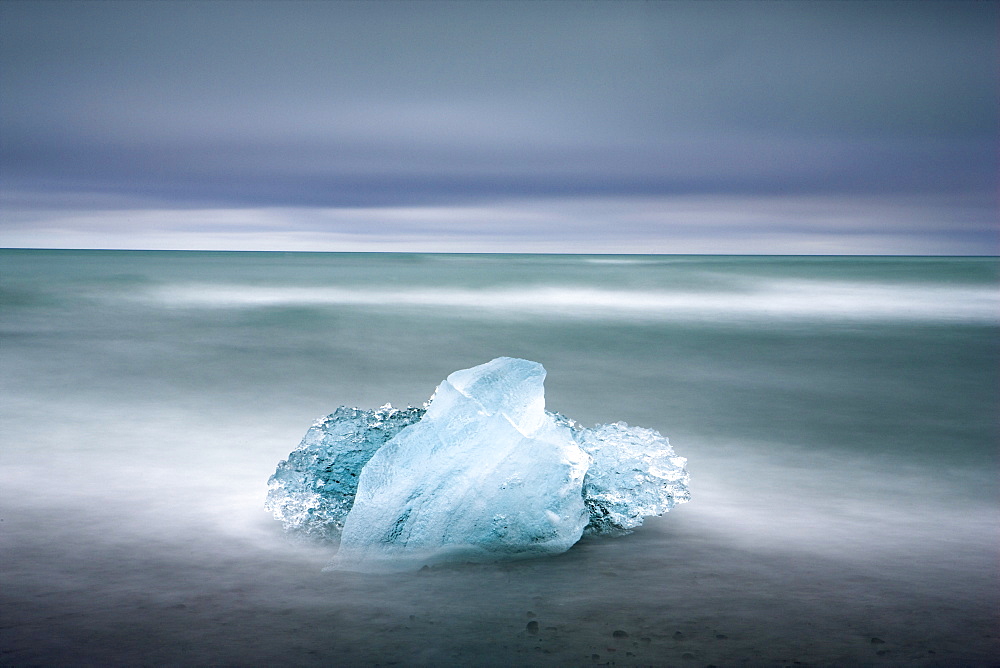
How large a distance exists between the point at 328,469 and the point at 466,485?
2.43 ft

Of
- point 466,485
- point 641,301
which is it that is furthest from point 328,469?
point 641,301

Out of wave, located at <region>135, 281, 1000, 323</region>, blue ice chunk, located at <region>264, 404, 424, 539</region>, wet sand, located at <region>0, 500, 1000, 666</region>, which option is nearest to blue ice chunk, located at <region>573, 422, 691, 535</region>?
wet sand, located at <region>0, 500, 1000, 666</region>

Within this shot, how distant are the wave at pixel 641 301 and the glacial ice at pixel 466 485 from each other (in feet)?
50.9

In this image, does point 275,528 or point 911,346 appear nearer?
point 275,528

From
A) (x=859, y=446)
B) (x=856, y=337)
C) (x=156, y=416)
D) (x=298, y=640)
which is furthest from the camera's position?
(x=856, y=337)

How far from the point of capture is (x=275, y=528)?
169 inches

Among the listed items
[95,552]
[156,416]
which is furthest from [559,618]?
A: [156,416]

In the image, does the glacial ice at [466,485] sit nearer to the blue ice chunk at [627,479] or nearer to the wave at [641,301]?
the blue ice chunk at [627,479]

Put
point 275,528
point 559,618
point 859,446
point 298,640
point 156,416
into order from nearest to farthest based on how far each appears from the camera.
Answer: point 298,640 < point 559,618 < point 275,528 < point 859,446 < point 156,416

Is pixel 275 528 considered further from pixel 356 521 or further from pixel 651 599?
pixel 651 599

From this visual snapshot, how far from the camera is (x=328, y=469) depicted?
4.45m

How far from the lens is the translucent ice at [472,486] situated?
13.1 feet

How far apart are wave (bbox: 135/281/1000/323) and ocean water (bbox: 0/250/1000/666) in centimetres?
854

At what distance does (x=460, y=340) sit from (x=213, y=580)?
37.2 feet
